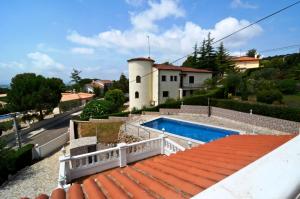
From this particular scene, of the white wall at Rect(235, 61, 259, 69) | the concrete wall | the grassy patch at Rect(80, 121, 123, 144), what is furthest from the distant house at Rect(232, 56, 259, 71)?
the grassy patch at Rect(80, 121, 123, 144)

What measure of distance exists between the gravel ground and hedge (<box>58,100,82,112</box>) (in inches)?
1150

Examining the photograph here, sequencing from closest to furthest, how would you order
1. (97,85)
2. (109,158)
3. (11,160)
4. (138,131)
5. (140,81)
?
1. (109,158)
2. (11,160)
3. (138,131)
4. (140,81)
5. (97,85)

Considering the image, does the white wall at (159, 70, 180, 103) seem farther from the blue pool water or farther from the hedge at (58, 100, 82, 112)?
the hedge at (58, 100, 82, 112)

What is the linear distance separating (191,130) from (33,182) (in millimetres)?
14662

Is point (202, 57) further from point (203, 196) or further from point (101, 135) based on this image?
point (203, 196)

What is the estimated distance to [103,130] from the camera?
21.1 m

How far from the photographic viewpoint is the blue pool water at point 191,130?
59.9 ft

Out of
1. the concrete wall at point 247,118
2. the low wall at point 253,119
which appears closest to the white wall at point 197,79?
the concrete wall at point 247,118

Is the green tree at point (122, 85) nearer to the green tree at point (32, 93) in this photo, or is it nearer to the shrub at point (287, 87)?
the green tree at point (32, 93)

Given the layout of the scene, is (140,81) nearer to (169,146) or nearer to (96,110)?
(96,110)

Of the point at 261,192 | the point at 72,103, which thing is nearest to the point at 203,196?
the point at 261,192

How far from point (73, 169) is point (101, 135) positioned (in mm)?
12437

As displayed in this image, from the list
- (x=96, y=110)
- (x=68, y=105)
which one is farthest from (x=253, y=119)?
(x=68, y=105)

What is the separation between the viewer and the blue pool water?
59.9ft
